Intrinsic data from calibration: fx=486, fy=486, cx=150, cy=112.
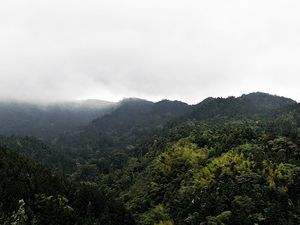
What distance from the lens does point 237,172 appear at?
10050 cm

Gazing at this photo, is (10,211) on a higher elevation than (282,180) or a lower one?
lower

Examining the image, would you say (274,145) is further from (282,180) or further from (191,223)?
(191,223)

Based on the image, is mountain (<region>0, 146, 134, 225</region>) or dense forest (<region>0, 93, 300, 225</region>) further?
dense forest (<region>0, 93, 300, 225</region>)

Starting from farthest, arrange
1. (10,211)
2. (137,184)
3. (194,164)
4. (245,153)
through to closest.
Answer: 1. (137,184)
2. (194,164)
3. (245,153)
4. (10,211)

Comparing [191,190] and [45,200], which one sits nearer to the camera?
[45,200]

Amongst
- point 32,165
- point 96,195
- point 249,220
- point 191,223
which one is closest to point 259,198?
point 249,220

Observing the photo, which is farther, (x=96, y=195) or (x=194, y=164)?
(x=194, y=164)

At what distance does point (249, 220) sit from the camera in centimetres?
8562

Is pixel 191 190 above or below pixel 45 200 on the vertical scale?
above

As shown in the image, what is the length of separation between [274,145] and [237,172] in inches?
504

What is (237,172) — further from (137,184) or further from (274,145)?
(137,184)

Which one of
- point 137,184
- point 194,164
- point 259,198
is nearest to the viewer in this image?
point 259,198

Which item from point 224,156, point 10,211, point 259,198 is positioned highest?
point 224,156

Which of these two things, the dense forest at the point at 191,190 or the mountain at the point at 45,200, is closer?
the mountain at the point at 45,200
